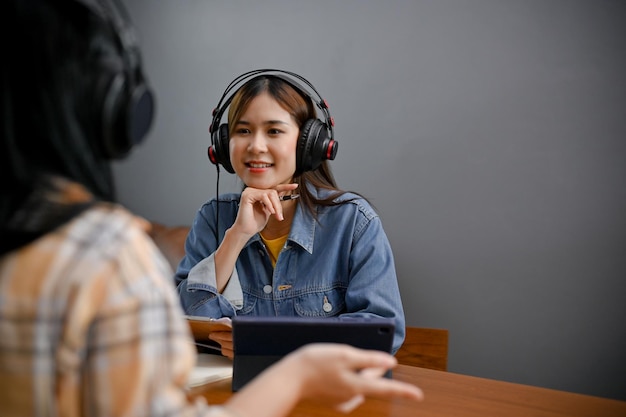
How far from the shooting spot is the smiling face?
1.52 m

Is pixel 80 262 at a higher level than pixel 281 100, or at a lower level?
lower

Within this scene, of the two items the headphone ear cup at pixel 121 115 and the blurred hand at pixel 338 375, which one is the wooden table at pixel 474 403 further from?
the headphone ear cup at pixel 121 115

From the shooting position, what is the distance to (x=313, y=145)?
152 centimetres

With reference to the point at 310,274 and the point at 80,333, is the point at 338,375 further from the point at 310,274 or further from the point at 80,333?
the point at 310,274

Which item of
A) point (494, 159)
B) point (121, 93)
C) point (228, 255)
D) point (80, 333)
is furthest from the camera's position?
point (494, 159)

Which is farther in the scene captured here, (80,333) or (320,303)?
(320,303)

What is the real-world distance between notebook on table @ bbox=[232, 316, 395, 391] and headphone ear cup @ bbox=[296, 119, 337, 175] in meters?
0.65

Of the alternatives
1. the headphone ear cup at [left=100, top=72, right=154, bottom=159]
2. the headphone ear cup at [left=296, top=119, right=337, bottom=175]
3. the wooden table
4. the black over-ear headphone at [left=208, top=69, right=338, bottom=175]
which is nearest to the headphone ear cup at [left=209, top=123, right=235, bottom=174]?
the black over-ear headphone at [left=208, top=69, right=338, bottom=175]

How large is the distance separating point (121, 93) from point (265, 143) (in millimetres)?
907

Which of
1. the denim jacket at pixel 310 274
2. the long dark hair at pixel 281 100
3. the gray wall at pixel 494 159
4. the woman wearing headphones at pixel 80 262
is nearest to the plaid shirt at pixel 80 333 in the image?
the woman wearing headphones at pixel 80 262

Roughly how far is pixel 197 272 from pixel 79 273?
0.98 metres

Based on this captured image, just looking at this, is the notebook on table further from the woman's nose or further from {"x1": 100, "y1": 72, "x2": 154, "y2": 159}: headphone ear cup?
the woman's nose

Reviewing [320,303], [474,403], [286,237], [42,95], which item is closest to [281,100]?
[286,237]

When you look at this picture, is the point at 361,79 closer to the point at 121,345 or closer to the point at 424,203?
the point at 424,203
